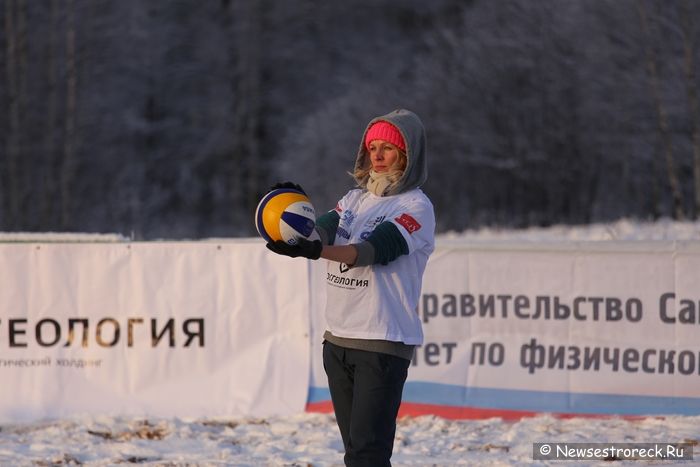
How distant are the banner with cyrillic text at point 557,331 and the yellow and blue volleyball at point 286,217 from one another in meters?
4.34

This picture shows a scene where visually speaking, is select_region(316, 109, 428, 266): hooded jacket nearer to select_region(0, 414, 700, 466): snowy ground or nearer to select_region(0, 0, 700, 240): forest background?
select_region(0, 414, 700, 466): snowy ground

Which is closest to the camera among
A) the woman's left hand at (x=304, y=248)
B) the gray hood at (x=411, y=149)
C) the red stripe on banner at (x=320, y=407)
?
the woman's left hand at (x=304, y=248)

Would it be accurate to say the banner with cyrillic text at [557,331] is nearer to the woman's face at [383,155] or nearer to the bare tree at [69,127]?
the woman's face at [383,155]

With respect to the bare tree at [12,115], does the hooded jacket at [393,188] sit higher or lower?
lower

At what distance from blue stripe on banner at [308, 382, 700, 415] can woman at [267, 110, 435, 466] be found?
4.08 m

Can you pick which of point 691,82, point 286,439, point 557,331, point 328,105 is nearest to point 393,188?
point 286,439

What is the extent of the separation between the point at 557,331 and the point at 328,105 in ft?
113

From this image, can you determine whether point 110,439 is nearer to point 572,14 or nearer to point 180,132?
point 572,14

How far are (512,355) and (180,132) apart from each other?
3903 cm

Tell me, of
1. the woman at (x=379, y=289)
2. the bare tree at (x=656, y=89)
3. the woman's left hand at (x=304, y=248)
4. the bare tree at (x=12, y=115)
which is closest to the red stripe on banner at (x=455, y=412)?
the woman at (x=379, y=289)

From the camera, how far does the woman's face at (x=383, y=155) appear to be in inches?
180

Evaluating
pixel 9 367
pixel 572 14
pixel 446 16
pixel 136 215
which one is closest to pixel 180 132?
pixel 136 215

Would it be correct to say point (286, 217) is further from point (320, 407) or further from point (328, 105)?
point (328, 105)

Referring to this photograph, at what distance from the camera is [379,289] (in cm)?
447
